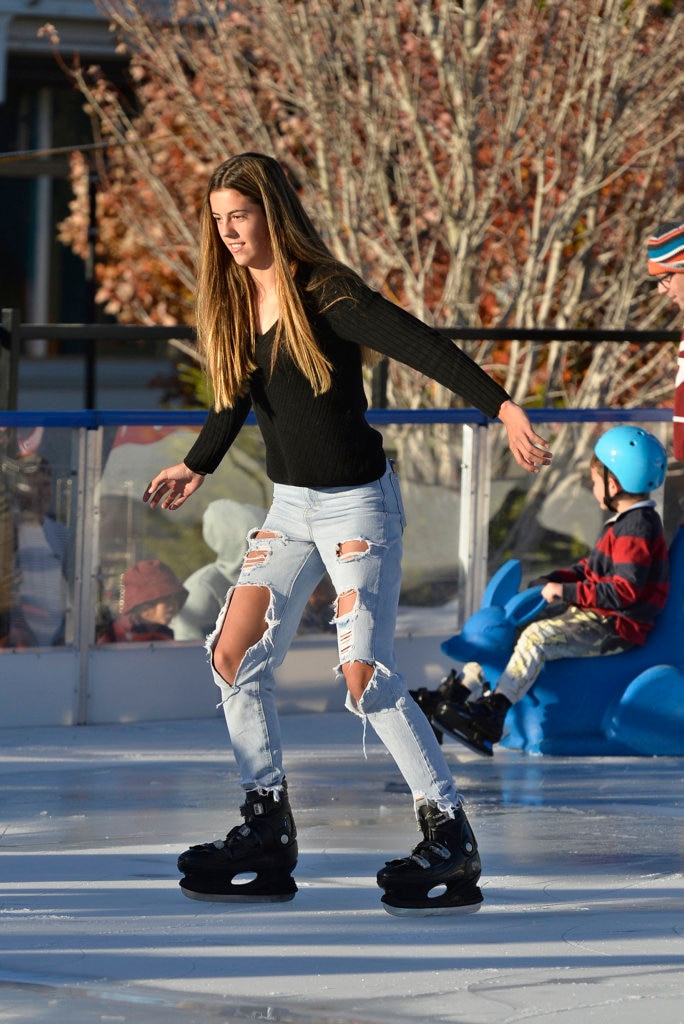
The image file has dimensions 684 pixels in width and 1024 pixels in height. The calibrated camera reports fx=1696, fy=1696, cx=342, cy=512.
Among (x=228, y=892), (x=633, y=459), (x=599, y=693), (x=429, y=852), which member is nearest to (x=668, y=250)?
(x=633, y=459)

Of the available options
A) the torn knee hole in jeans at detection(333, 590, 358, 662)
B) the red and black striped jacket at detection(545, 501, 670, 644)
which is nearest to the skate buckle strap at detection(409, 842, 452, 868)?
the torn knee hole in jeans at detection(333, 590, 358, 662)

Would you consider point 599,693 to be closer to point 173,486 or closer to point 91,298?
point 173,486

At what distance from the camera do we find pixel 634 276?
9.88 metres

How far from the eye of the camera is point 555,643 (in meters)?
5.89

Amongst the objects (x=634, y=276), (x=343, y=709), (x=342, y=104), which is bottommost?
(x=343, y=709)

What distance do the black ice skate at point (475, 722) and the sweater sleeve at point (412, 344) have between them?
2.00 meters

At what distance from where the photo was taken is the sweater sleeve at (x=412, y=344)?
3.83 m

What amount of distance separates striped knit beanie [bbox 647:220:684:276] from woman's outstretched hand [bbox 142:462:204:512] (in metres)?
1.86

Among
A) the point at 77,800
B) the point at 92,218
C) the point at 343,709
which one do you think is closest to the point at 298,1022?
the point at 77,800

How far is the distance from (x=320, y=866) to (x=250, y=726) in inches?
21.9

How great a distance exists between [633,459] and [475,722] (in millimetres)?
1089

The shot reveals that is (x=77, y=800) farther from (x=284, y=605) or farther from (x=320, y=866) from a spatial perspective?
(x=284, y=605)

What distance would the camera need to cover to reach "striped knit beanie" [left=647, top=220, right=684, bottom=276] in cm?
529

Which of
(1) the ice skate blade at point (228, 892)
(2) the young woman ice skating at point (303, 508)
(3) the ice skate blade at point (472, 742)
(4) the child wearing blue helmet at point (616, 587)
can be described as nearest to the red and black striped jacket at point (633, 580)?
(4) the child wearing blue helmet at point (616, 587)
